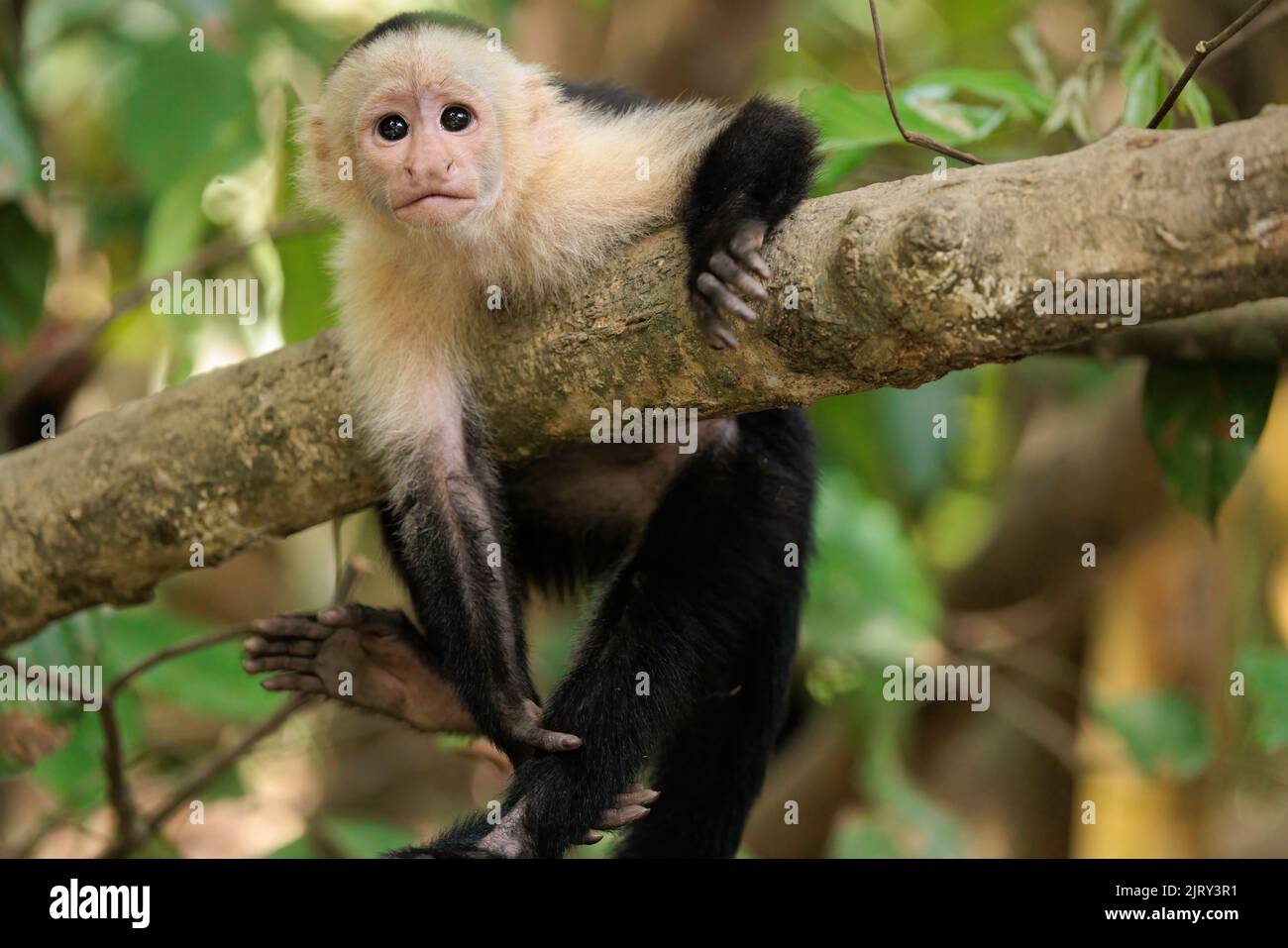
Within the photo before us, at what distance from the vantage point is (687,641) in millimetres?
2625

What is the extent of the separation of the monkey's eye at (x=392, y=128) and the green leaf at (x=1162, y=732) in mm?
2889

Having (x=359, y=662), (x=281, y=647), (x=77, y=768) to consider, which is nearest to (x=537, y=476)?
(x=359, y=662)

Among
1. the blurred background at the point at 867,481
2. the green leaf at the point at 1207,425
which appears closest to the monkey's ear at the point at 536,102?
the blurred background at the point at 867,481

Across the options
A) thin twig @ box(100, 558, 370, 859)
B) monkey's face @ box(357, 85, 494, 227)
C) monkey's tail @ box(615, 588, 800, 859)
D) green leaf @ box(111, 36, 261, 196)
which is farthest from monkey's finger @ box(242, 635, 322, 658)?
green leaf @ box(111, 36, 261, 196)

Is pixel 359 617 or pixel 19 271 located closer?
pixel 359 617

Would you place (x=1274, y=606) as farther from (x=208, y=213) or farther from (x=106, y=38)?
(x=106, y=38)

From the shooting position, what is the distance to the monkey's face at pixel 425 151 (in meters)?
2.66

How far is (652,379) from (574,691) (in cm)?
64

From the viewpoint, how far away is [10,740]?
10.1 feet

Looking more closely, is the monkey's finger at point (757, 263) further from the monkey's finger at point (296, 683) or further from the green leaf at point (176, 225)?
the green leaf at point (176, 225)

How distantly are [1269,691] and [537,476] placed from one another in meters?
1.88

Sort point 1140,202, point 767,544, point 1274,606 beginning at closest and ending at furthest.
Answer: point 1140,202, point 767,544, point 1274,606

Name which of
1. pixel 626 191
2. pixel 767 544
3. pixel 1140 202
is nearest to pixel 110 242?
pixel 626 191

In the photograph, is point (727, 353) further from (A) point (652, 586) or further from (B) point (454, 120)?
(B) point (454, 120)
